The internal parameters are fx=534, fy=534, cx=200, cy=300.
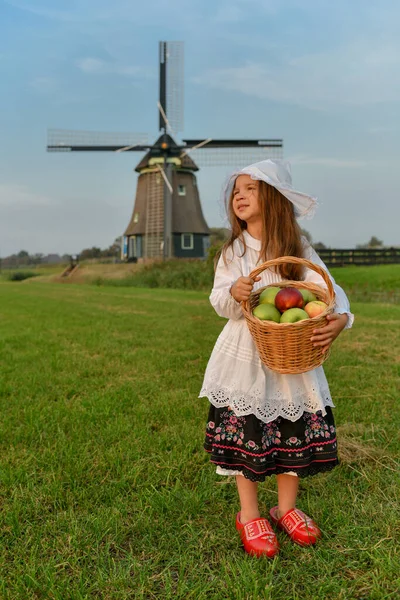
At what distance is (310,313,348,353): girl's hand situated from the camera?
6.46 ft

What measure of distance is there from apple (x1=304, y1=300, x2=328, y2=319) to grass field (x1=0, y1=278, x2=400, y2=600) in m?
0.91

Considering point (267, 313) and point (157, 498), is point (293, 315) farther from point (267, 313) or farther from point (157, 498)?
point (157, 498)

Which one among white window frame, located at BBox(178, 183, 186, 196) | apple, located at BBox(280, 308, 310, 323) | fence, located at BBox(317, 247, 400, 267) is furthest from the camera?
fence, located at BBox(317, 247, 400, 267)

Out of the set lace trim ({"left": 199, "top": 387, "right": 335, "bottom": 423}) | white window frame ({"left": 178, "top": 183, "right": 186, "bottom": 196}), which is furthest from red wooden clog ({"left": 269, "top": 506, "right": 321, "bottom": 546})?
white window frame ({"left": 178, "top": 183, "right": 186, "bottom": 196})

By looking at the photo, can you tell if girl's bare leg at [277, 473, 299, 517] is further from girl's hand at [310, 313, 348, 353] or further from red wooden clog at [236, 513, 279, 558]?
girl's hand at [310, 313, 348, 353]

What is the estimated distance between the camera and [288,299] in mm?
2008

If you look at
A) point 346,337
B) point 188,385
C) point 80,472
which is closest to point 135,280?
point 346,337

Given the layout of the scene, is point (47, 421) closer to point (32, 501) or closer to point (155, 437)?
point (155, 437)

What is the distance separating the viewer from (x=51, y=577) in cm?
185

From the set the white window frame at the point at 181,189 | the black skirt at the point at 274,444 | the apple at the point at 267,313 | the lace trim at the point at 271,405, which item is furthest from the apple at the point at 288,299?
the white window frame at the point at 181,189

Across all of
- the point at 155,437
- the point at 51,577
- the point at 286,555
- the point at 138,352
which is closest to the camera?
the point at 51,577

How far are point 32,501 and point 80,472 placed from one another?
325mm

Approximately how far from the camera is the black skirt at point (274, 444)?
214 cm

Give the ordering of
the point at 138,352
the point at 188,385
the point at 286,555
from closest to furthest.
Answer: the point at 286,555, the point at 188,385, the point at 138,352
